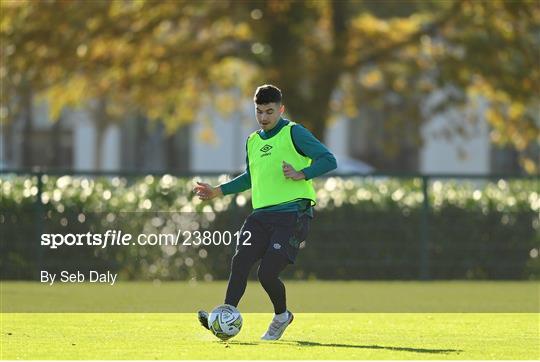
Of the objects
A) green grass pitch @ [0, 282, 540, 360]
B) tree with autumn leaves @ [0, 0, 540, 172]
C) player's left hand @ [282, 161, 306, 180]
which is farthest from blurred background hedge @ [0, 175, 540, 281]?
player's left hand @ [282, 161, 306, 180]

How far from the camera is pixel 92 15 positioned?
24547mm

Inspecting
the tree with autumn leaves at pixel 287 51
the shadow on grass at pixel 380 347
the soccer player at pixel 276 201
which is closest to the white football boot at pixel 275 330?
the soccer player at pixel 276 201

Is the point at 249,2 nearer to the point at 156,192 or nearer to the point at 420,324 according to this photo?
the point at 156,192

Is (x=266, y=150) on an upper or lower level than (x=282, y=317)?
upper

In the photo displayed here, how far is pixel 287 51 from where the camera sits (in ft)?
83.8

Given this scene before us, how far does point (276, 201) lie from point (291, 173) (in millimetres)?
335

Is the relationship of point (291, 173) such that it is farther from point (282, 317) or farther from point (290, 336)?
point (290, 336)

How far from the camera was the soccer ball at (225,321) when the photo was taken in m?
10.5

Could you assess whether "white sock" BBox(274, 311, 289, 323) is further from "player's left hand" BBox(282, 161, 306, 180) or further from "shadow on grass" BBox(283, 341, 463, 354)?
"player's left hand" BBox(282, 161, 306, 180)

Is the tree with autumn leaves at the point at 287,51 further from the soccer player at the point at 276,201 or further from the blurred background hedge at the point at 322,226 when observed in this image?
the soccer player at the point at 276,201

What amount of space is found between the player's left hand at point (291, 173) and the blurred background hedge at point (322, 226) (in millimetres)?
8549

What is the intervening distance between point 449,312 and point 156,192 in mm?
A: 6400

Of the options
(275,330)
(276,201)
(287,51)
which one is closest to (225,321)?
(275,330)

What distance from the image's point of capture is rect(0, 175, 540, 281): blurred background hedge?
63.0ft
